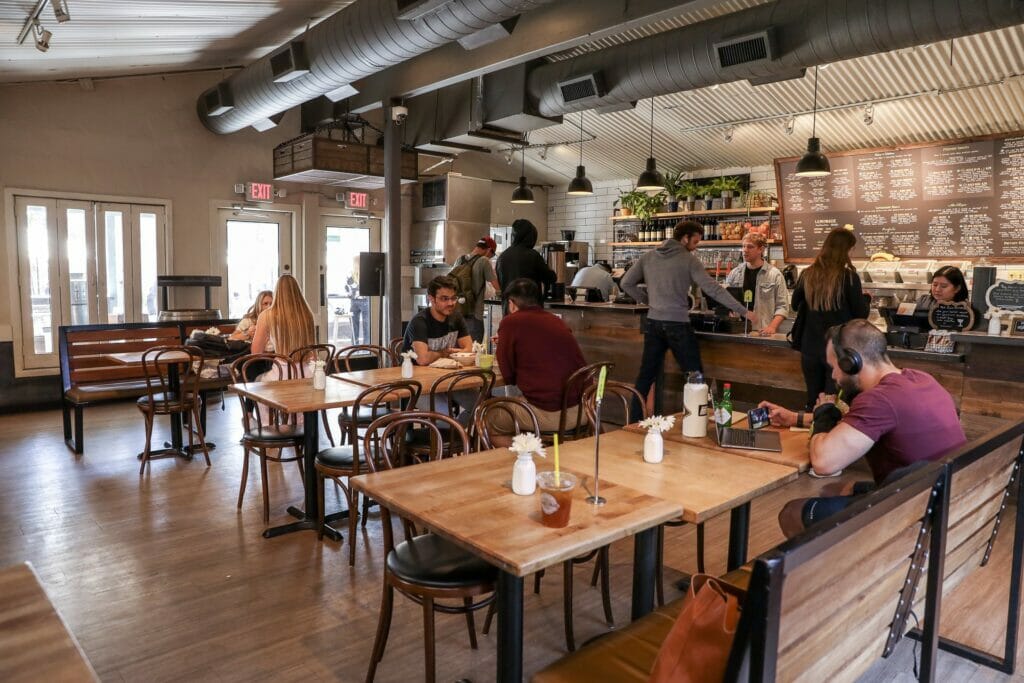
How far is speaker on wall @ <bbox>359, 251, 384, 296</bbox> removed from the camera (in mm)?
7293

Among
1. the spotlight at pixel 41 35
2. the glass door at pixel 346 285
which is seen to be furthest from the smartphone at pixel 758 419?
the glass door at pixel 346 285

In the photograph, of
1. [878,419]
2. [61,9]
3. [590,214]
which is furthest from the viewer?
[590,214]

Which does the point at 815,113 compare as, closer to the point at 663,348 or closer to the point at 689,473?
the point at 663,348

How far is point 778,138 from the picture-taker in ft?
27.7

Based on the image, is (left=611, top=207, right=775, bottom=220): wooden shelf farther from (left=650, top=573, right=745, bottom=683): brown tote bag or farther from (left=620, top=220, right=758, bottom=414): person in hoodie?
(left=650, top=573, right=745, bottom=683): brown tote bag

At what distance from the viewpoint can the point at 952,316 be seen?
15.7 feet

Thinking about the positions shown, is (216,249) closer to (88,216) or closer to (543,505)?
(88,216)

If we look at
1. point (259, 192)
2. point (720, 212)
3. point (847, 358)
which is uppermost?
point (259, 192)

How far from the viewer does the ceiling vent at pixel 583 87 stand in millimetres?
5949

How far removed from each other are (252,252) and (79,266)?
6.64 feet

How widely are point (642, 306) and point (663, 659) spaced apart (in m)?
5.15

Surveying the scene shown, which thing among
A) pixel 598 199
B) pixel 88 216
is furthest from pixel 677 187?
pixel 88 216

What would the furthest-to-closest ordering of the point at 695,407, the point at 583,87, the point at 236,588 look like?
the point at 583,87, the point at 236,588, the point at 695,407

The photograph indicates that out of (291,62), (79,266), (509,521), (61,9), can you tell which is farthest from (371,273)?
(509,521)
